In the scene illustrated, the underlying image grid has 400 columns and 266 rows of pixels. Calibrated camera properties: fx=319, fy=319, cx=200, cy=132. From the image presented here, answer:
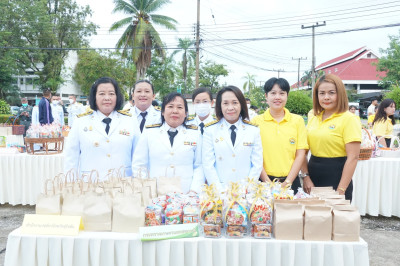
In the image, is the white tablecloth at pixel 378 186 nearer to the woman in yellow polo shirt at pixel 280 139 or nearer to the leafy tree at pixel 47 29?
the woman in yellow polo shirt at pixel 280 139

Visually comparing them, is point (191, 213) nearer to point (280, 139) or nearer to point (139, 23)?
point (280, 139)

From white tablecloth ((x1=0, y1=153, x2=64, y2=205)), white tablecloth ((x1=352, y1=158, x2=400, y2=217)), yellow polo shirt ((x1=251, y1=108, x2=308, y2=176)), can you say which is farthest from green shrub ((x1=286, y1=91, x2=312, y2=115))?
yellow polo shirt ((x1=251, y1=108, x2=308, y2=176))

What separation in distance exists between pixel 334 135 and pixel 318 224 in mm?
1120

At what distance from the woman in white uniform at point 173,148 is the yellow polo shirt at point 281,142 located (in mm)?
560

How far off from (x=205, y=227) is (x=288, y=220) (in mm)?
452

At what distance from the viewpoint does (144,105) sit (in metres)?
3.61

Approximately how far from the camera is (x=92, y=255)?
177 cm

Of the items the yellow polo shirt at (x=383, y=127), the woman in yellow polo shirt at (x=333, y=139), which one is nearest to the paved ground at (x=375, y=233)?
the woman in yellow polo shirt at (x=333, y=139)

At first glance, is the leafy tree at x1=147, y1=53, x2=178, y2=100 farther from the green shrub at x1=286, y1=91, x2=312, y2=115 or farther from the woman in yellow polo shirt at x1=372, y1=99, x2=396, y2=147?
the woman in yellow polo shirt at x1=372, y1=99, x2=396, y2=147

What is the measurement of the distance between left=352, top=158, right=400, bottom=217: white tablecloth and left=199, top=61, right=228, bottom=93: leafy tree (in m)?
32.5

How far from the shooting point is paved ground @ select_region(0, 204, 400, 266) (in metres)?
3.37

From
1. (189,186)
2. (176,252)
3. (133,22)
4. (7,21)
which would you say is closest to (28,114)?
(189,186)

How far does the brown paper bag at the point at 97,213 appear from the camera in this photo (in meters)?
1.83

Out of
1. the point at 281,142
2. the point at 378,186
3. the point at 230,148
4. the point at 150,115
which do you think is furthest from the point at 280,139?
the point at 378,186
